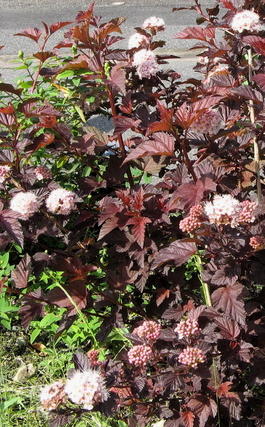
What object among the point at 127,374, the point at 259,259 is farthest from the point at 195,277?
the point at 127,374

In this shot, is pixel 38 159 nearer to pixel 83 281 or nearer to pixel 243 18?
pixel 83 281

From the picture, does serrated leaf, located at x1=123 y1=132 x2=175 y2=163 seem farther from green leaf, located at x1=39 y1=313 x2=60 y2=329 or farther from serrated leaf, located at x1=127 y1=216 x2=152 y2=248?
green leaf, located at x1=39 y1=313 x2=60 y2=329

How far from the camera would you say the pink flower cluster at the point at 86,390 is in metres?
1.69

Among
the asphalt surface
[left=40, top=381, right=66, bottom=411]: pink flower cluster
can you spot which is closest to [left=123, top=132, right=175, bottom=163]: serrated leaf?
[left=40, top=381, right=66, bottom=411]: pink flower cluster

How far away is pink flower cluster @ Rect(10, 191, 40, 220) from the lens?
84.4 inches

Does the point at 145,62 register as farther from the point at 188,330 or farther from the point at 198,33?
the point at 188,330

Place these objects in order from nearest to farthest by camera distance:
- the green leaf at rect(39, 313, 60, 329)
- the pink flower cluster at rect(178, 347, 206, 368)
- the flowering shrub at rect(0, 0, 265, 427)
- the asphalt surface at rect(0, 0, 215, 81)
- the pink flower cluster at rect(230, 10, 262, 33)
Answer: the pink flower cluster at rect(178, 347, 206, 368) < the flowering shrub at rect(0, 0, 265, 427) < the pink flower cluster at rect(230, 10, 262, 33) < the green leaf at rect(39, 313, 60, 329) < the asphalt surface at rect(0, 0, 215, 81)

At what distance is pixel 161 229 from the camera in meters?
2.35

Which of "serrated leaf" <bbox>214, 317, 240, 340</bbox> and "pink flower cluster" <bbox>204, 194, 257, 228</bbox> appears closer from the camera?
"pink flower cluster" <bbox>204, 194, 257, 228</bbox>

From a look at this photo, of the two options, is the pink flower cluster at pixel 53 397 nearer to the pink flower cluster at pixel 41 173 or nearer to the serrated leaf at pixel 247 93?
the pink flower cluster at pixel 41 173

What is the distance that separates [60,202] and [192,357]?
27.0 inches

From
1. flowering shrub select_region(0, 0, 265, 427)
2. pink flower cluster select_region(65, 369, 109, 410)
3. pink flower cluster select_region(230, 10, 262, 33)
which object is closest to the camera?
pink flower cluster select_region(65, 369, 109, 410)

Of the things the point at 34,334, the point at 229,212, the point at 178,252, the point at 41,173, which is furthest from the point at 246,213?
the point at 34,334

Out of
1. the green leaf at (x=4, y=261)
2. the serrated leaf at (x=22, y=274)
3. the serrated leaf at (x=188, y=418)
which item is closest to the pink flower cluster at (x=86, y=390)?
the serrated leaf at (x=188, y=418)
